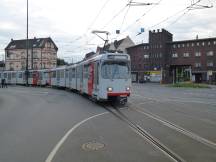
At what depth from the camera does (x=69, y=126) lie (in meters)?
12.9

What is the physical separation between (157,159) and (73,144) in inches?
104

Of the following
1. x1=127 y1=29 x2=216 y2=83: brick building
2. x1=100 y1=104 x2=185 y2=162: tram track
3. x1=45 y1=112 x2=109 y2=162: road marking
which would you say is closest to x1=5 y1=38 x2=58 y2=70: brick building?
x1=127 y1=29 x2=216 y2=83: brick building

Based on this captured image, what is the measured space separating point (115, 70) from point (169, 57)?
82.2 metres

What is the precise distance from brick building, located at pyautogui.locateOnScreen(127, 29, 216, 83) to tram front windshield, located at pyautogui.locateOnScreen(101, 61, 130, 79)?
214ft

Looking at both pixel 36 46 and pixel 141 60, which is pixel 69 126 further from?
pixel 36 46

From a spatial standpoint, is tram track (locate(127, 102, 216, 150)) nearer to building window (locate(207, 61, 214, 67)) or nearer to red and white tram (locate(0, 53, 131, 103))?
red and white tram (locate(0, 53, 131, 103))

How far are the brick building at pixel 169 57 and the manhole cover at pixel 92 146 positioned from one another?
253 feet

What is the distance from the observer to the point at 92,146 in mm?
9391

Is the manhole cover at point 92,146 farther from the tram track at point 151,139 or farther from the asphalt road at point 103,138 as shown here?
the tram track at point 151,139

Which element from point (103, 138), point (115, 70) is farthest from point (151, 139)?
point (115, 70)

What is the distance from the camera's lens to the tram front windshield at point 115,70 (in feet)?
69.3

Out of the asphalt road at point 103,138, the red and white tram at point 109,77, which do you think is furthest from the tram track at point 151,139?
the red and white tram at point 109,77

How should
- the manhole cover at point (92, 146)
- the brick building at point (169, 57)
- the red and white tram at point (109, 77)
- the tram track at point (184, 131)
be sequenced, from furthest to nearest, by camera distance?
1. the brick building at point (169, 57)
2. the red and white tram at point (109, 77)
3. the tram track at point (184, 131)
4. the manhole cover at point (92, 146)

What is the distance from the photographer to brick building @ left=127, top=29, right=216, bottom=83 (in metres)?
93.5
